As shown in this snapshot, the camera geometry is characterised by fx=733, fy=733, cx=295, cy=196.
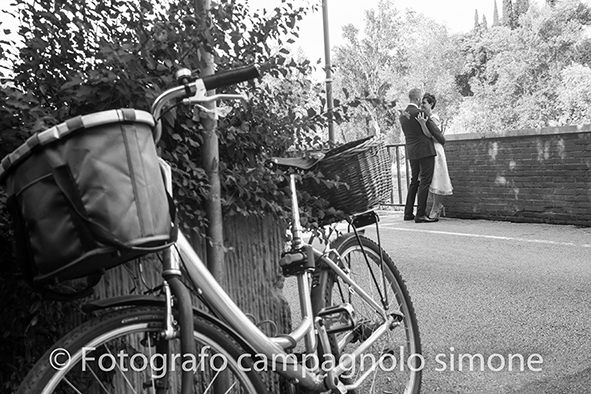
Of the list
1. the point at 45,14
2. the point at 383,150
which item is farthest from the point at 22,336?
the point at 383,150

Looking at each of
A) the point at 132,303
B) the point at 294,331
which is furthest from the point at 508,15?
the point at 132,303

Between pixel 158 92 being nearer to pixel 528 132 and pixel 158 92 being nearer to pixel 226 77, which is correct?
pixel 226 77

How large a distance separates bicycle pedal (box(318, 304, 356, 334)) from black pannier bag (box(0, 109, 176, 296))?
1.22m

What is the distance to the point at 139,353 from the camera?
2.30m

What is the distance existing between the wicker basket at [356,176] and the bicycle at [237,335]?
14cm

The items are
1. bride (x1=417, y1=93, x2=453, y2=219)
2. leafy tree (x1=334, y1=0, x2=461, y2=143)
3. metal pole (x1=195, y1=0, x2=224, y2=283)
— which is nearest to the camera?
metal pole (x1=195, y1=0, x2=224, y2=283)

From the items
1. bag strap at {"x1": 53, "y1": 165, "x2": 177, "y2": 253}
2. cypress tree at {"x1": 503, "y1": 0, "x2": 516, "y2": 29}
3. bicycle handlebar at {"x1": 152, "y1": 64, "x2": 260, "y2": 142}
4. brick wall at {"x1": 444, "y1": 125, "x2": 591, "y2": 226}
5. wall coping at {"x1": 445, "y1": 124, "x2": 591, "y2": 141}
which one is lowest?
brick wall at {"x1": 444, "y1": 125, "x2": 591, "y2": 226}

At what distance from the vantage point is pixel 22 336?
2.40m

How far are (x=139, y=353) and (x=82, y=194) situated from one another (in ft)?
2.72

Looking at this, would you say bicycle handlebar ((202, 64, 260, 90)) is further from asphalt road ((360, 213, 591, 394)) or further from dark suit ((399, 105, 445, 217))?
dark suit ((399, 105, 445, 217))

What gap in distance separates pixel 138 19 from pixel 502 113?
192 feet

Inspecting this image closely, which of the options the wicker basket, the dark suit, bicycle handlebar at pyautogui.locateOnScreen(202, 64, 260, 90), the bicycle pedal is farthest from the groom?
bicycle handlebar at pyautogui.locateOnScreen(202, 64, 260, 90)

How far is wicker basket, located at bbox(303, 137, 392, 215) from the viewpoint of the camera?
295cm

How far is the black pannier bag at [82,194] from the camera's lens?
5.33ft
